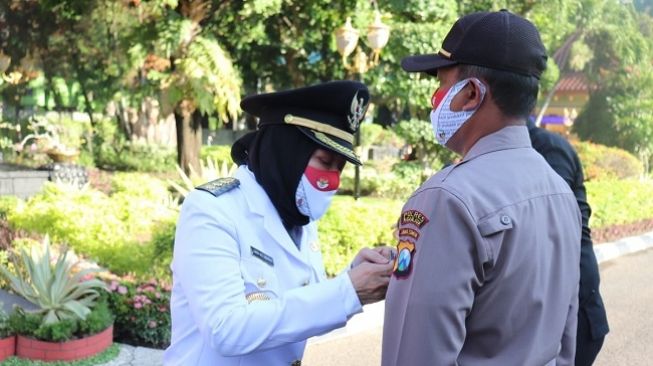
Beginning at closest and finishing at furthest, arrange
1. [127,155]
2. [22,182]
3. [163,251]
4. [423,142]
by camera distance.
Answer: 1. [163,251]
2. [22,182]
3. [423,142]
4. [127,155]

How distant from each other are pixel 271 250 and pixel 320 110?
41 cm

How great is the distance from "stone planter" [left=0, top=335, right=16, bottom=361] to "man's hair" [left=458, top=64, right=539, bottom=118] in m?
3.86

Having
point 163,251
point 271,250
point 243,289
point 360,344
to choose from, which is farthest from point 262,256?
point 163,251

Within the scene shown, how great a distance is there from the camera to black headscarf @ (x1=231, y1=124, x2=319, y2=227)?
184cm

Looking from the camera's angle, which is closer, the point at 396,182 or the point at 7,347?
the point at 7,347

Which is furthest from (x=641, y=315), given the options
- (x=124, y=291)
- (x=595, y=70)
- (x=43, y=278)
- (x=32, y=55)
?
(x=595, y=70)

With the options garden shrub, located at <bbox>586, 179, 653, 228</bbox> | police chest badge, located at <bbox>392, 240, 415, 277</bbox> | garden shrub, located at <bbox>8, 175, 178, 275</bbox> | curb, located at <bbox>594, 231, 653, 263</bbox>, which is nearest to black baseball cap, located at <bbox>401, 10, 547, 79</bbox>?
police chest badge, located at <bbox>392, 240, 415, 277</bbox>

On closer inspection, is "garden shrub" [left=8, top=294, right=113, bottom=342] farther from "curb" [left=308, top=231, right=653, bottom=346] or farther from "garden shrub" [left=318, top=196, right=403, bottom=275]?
"garden shrub" [left=318, top=196, right=403, bottom=275]

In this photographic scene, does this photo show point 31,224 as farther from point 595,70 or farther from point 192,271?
point 595,70

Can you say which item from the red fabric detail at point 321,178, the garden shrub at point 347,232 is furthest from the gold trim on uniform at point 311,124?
the garden shrub at point 347,232

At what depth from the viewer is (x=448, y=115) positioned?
1.57 m

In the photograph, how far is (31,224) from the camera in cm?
830

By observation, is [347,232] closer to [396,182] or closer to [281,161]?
[281,161]

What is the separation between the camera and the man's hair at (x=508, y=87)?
1445 mm
